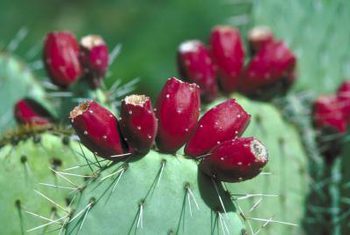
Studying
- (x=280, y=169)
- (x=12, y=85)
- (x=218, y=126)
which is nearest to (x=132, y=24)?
(x=12, y=85)

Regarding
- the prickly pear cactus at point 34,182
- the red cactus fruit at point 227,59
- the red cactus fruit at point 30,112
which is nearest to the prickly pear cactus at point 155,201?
the prickly pear cactus at point 34,182

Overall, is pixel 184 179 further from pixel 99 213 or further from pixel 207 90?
pixel 207 90

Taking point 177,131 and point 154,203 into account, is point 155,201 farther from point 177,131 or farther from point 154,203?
point 177,131

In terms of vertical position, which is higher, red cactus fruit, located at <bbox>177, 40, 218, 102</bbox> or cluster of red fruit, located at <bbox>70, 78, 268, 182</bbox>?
cluster of red fruit, located at <bbox>70, 78, 268, 182</bbox>

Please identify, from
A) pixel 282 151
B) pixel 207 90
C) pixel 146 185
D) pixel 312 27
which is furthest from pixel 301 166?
pixel 146 185

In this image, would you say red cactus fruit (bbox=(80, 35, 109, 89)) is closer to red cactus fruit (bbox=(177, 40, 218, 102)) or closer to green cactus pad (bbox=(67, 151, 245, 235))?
red cactus fruit (bbox=(177, 40, 218, 102))

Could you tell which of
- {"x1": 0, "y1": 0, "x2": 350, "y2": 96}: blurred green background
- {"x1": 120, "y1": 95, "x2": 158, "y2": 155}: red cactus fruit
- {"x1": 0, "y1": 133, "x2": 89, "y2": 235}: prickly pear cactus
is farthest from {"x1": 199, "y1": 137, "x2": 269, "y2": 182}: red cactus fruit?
{"x1": 0, "y1": 0, "x2": 350, "y2": 96}: blurred green background
